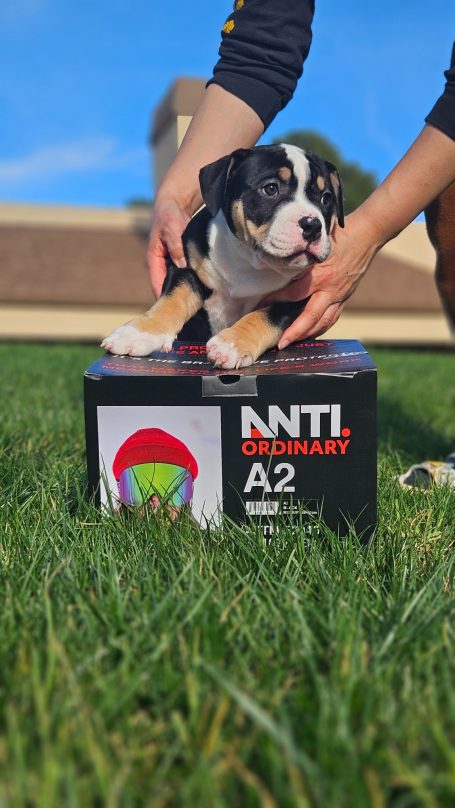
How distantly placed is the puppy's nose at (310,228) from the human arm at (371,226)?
0.48ft

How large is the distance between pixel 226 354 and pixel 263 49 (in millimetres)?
1257

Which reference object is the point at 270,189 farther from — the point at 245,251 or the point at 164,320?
the point at 164,320

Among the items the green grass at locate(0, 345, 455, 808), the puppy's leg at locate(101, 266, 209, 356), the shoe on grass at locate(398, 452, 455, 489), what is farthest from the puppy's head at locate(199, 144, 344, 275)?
the green grass at locate(0, 345, 455, 808)

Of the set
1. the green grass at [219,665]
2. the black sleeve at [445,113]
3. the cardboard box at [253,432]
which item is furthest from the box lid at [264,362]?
the black sleeve at [445,113]

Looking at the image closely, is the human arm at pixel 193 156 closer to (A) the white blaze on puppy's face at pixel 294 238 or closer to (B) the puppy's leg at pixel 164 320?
(B) the puppy's leg at pixel 164 320

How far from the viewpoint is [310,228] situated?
220 cm

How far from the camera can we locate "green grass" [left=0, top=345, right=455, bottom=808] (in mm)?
905

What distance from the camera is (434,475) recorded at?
2.51m

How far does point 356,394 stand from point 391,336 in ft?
56.9

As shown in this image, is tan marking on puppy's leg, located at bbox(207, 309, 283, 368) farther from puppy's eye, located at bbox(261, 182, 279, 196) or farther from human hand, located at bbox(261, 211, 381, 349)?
puppy's eye, located at bbox(261, 182, 279, 196)

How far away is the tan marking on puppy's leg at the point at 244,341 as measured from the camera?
1.97 m

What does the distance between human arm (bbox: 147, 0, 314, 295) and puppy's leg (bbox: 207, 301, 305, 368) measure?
1.44 ft

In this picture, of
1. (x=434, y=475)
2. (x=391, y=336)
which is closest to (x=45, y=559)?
(x=434, y=475)

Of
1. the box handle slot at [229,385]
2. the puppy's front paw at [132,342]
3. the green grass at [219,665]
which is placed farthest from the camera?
the puppy's front paw at [132,342]
